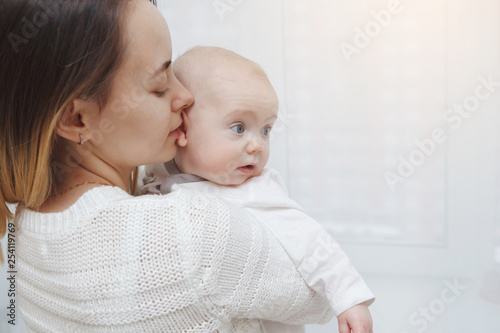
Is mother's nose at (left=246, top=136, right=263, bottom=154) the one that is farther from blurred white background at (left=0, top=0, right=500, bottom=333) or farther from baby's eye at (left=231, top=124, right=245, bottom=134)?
blurred white background at (left=0, top=0, right=500, bottom=333)

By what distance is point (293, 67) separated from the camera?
2.25 m

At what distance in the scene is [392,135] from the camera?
2219 millimetres

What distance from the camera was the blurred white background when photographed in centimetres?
214

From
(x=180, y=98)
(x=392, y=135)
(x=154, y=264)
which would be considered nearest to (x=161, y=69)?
(x=180, y=98)

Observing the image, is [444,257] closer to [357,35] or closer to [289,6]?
[357,35]

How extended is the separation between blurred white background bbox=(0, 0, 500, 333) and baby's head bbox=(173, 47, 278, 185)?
41.0 inches

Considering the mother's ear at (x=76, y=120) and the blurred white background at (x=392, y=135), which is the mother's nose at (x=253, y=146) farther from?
the blurred white background at (x=392, y=135)

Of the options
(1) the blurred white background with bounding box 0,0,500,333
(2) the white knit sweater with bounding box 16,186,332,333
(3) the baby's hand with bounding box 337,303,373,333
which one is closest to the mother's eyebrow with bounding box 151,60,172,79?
(2) the white knit sweater with bounding box 16,186,332,333

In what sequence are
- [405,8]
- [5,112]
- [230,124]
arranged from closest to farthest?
[5,112]
[230,124]
[405,8]

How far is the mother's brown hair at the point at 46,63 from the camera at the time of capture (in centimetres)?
96

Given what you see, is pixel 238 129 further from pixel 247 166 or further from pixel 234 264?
pixel 234 264

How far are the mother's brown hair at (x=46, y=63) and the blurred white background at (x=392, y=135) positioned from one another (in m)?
1.27

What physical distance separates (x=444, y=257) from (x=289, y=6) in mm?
1151

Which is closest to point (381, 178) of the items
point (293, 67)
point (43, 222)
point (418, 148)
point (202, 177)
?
point (418, 148)
